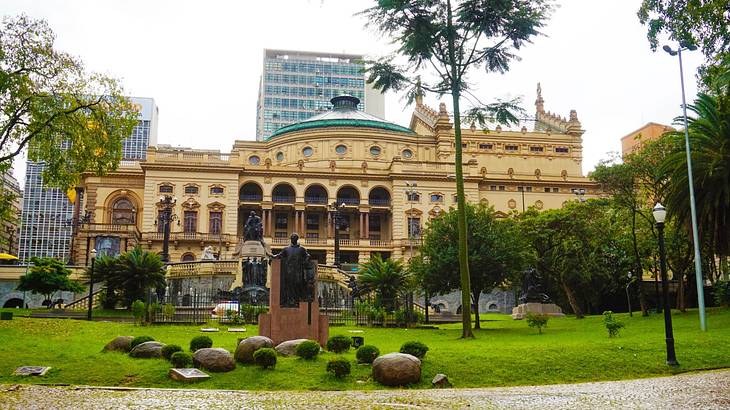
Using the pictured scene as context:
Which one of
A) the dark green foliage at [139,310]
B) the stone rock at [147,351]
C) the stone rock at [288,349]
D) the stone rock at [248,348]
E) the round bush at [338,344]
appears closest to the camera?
the stone rock at [248,348]

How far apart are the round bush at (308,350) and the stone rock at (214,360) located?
60.2 inches

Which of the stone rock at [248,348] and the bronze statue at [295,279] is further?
the bronze statue at [295,279]

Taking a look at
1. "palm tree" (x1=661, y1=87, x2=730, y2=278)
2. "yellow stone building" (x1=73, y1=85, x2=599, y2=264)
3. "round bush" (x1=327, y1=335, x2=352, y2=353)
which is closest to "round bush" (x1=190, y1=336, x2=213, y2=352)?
"round bush" (x1=327, y1=335, x2=352, y2=353)

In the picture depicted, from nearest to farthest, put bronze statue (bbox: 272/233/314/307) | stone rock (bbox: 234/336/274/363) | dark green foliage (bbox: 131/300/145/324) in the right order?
stone rock (bbox: 234/336/274/363)
bronze statue (bbox: 272/233/314/307)
dark green foliage (bbox: 131/300/145/324)

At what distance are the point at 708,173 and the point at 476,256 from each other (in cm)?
993

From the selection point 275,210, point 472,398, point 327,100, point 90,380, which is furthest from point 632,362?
point 327,100

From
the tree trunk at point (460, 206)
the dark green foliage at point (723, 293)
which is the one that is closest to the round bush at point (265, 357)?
the tree trunk at point (460, 206)

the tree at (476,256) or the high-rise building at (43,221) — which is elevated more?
the high-rise building at (43,221)

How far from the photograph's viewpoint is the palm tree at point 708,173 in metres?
25.1

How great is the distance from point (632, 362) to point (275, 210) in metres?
54.6

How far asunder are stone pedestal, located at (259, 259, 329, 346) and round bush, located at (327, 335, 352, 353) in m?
0.99

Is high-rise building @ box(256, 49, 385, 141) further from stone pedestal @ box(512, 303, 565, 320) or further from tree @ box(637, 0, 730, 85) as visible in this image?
tree @ box(637, 0, 730, 85)

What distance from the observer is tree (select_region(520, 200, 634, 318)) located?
3869cm

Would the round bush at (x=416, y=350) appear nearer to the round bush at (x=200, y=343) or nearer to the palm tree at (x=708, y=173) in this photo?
the round bush at (x=200, y=343)
